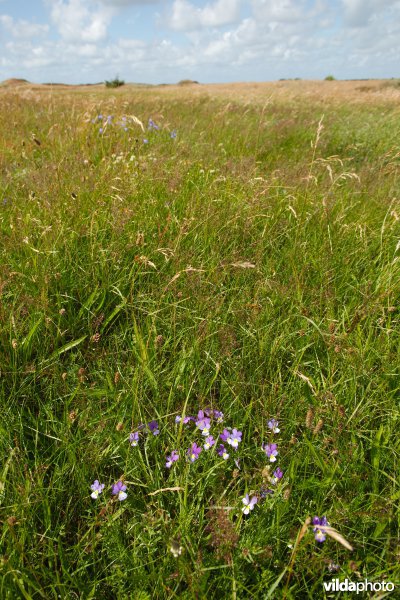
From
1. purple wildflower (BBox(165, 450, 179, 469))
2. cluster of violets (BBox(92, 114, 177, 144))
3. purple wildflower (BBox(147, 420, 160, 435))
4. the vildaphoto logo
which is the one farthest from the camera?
cluster of violets (BBox(92, 114, 177, 144))

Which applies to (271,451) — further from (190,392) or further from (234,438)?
(190,392)

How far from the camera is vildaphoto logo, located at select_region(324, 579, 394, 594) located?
1132 mm

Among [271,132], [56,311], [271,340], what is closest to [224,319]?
[271,340]

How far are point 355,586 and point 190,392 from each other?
81cm

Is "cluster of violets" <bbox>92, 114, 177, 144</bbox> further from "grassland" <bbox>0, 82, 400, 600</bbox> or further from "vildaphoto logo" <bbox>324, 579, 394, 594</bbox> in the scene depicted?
"vildaphoto logo" <bbox>324, 579, 394, 594</bbox>

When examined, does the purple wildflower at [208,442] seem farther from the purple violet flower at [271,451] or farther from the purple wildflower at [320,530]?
the purple wildflower at [320,530]

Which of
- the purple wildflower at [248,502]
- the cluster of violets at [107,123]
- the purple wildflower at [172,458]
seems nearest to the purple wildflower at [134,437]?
the purple wildflower at [172,458]

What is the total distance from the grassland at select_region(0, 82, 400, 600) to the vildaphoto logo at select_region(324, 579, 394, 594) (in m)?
0.02

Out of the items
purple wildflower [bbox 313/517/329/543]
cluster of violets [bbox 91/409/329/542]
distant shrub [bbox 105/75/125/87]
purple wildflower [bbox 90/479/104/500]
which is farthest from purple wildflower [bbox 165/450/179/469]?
distant shrub [bbox 105/75/125/87]

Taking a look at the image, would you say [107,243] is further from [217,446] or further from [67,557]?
[67,557]

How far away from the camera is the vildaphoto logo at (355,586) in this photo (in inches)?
44.6

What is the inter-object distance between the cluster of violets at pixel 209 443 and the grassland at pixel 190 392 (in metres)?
0.03

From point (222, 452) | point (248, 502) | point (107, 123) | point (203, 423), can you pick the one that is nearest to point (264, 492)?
point (248, 502)

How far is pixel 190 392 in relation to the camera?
1.67 metres
